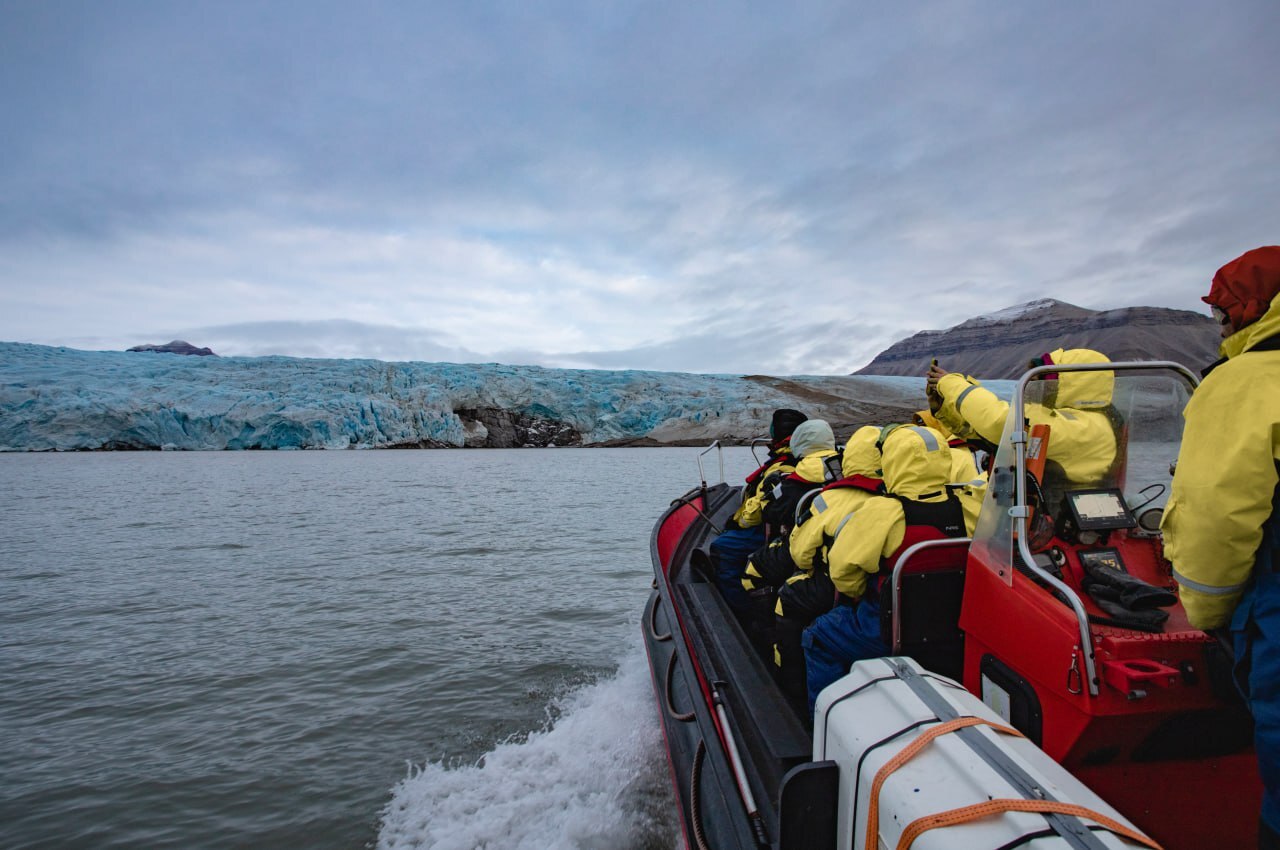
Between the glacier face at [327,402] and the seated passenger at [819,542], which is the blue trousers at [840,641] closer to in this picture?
the seated passenger at [819,542]

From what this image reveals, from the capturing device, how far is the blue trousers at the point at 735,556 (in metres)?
3.34

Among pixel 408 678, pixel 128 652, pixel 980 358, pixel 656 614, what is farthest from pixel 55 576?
pixel 980 358

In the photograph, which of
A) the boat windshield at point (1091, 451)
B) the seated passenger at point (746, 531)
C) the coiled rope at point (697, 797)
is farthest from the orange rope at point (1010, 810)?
the seated passenger at point (746, 531)

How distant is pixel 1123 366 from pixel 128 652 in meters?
5.45

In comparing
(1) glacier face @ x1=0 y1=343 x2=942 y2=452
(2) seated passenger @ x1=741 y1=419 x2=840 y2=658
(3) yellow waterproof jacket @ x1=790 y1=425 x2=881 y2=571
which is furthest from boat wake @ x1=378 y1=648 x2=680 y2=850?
(1) glacier face @ x1=0 y1=343 x2=942 y2=452

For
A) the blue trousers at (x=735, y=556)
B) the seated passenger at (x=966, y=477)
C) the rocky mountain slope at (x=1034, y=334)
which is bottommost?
the blue trousers at (x=735, y=556)

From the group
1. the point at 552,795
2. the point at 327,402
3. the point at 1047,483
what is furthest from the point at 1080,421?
the point at 327,402

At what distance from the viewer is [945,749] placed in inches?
48.1

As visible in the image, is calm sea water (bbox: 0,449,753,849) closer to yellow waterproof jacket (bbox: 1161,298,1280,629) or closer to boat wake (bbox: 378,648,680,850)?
boat wake (bbox: 378,648,680,850)

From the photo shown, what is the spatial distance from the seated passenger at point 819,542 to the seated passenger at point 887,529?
0.06 metres

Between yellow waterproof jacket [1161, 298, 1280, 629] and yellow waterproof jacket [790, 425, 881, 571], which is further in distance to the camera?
yellow waterproof jacket [790, 425, 881, 571]

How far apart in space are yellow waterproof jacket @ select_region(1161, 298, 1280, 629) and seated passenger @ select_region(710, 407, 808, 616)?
1.99 metres

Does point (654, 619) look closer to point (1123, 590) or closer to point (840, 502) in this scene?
point (840, 502)

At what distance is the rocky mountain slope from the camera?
58.7 m
